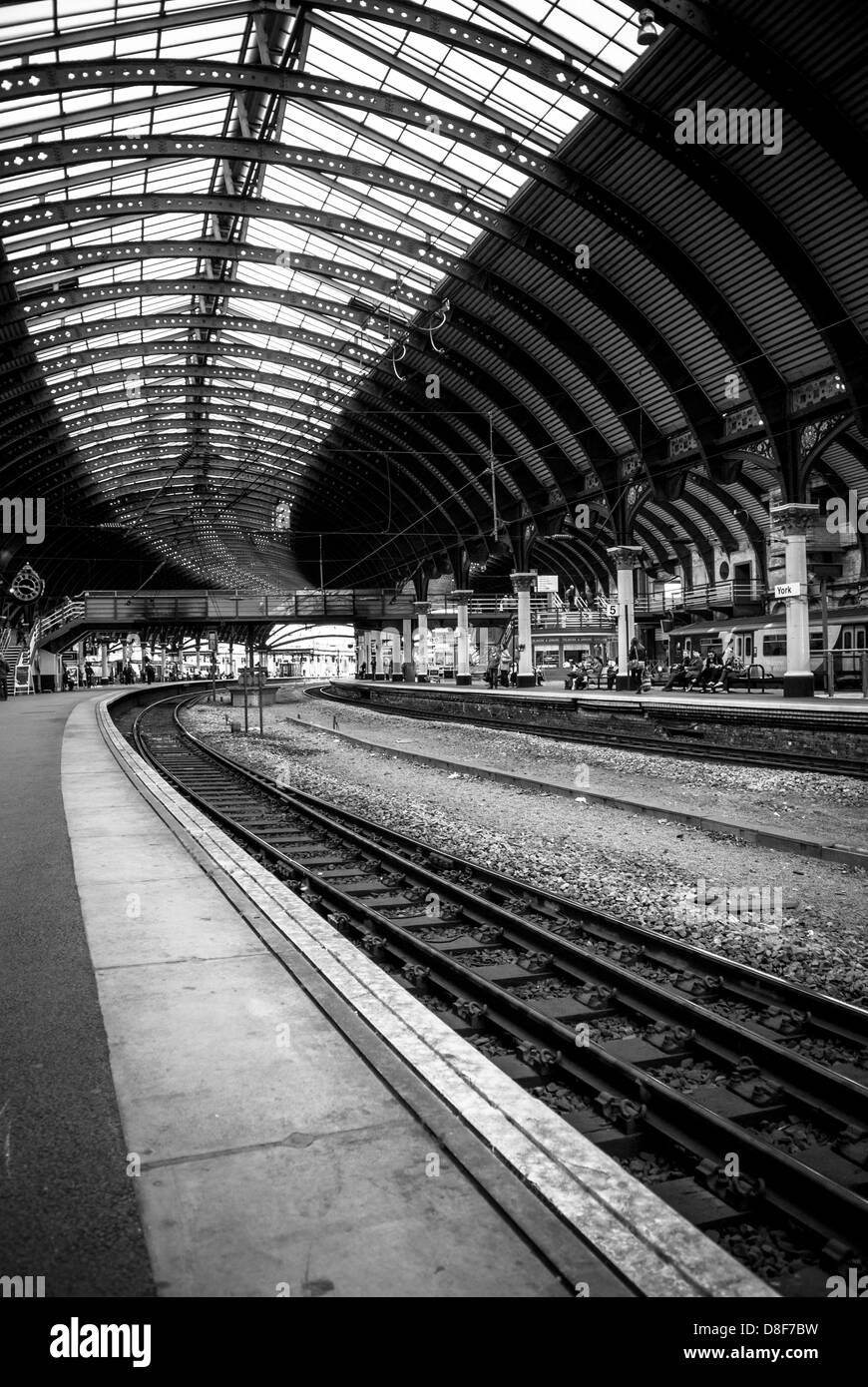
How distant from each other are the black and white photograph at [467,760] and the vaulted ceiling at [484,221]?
0.45ft

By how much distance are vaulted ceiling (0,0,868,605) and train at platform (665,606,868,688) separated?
20.5ft

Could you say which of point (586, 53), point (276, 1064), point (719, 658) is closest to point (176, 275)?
point (586, 53)

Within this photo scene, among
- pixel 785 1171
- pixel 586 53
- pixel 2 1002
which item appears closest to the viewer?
pixel 785 1171

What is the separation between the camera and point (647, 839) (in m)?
10.7

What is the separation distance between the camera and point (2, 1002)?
4527 millimetres

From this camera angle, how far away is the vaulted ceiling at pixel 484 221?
1842cm

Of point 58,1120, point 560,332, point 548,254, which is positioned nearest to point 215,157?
point 548,254

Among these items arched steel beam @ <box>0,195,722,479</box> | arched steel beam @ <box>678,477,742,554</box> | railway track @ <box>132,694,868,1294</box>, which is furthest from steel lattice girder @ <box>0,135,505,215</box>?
arched steel beam @ <box>678,477,742,554</box>

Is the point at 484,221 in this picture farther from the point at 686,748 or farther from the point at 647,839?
the point at 647,839

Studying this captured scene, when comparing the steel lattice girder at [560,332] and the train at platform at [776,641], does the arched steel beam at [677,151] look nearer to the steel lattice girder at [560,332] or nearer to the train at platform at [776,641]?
the steel lattice girder at [560,332]

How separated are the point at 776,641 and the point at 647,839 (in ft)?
97.7

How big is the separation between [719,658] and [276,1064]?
33652mm
